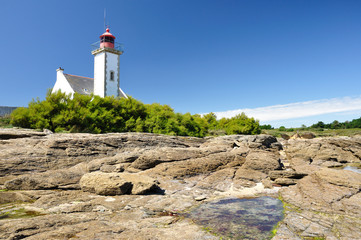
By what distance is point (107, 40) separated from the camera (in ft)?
112

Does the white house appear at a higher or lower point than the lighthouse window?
lower

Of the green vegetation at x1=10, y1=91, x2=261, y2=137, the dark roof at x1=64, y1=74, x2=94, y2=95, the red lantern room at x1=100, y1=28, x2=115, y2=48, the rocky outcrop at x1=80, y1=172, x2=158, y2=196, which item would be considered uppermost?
the red lantern room at x1=100, y1=28, x2=115, y2=48

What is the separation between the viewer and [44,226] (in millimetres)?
4840

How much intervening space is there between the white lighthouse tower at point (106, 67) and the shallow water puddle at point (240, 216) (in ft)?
92.0

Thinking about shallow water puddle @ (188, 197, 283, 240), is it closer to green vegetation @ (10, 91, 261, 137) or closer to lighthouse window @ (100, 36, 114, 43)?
green vegetation @ (10, 91, 261, 137)

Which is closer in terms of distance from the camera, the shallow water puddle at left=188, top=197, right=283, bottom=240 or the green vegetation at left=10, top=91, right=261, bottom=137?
the shallow water puddle at left=188, top=197, right=283, bottom=240

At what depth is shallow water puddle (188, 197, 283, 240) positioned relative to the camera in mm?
5346

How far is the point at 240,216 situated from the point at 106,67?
99.9 ft

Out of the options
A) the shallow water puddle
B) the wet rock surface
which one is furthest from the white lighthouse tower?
the shallow water puddle

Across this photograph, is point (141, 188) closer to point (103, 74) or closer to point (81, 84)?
point (103, 74)

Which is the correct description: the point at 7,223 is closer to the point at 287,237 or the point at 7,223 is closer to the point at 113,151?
the point at 287,237

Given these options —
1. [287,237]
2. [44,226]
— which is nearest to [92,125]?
[44,226]

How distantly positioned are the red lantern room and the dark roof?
6.25 meters

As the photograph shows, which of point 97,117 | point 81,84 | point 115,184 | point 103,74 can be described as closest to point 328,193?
point 115,184
